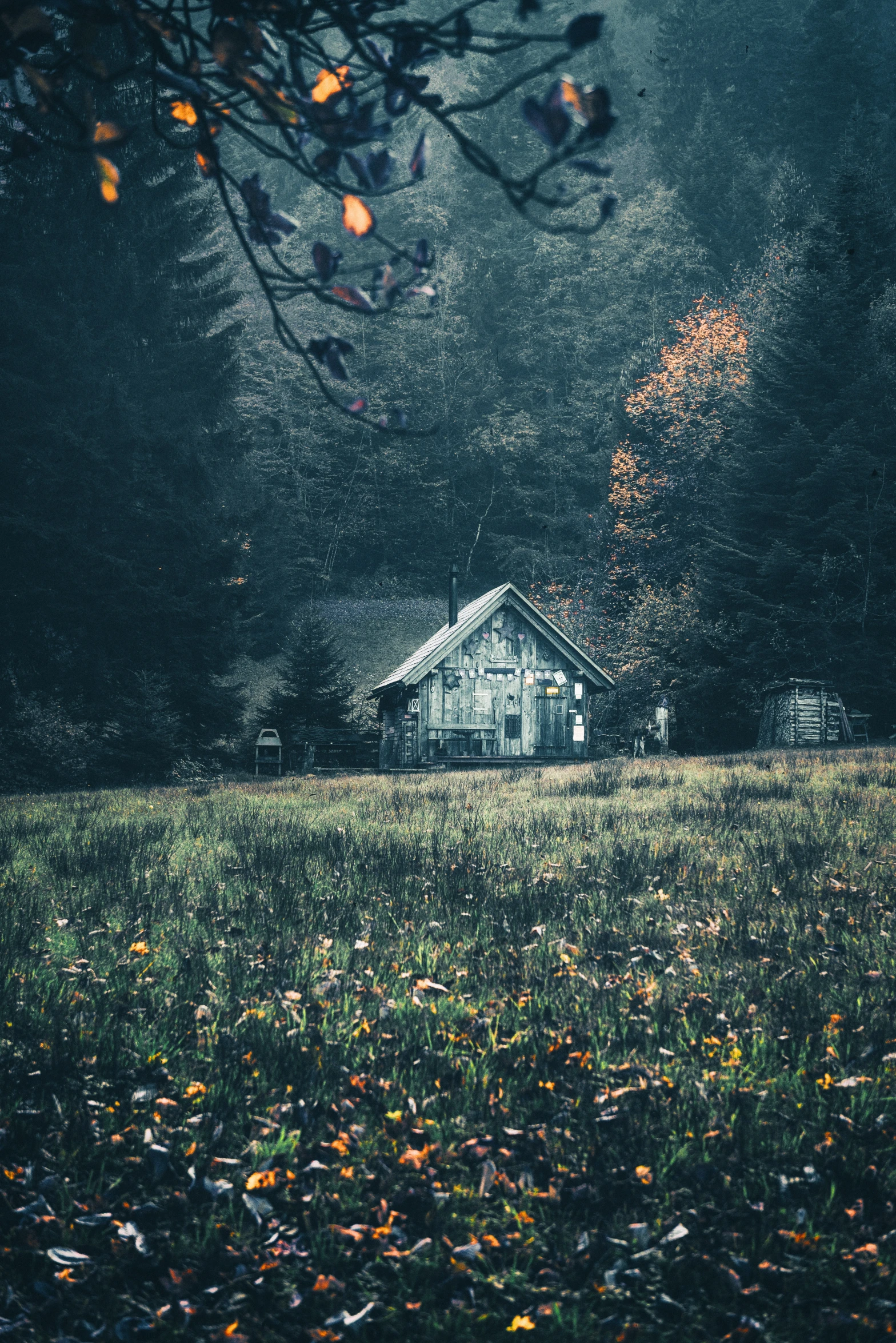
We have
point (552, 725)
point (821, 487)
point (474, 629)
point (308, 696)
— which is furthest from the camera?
point (308, 696)

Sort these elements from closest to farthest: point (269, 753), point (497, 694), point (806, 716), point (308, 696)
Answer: point (806, 716)
point (269, 753)
point (497, 694)
point (308, 696)

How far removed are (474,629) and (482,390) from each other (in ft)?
113

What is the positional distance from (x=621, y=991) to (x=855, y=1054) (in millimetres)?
1150

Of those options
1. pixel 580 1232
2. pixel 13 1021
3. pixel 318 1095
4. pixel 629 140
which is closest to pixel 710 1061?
pixel 580 1232

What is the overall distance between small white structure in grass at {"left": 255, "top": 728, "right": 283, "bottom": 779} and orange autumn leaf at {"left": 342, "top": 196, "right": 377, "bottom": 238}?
29.0 metres

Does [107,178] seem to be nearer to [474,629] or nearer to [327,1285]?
[327,1285]

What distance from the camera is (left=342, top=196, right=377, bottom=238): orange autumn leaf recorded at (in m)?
2.57

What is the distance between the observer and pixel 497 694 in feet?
104

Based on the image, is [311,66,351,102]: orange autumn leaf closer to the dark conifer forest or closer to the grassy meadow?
the dark conifer forest

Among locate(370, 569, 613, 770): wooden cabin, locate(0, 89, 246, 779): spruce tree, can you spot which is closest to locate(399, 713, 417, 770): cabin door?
locate(370, 569, 613, 770): wooden cabin

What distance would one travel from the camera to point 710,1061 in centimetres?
402

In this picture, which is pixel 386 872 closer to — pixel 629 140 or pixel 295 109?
pixel 295 109

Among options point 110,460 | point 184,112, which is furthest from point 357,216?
point 110,460

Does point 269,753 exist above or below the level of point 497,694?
below
